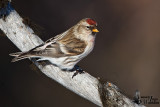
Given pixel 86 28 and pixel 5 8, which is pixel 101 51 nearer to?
pixel 86 28

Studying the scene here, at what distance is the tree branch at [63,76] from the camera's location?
2904 mm

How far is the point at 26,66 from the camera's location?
19.4ft

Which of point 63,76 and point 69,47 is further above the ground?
point 69,47

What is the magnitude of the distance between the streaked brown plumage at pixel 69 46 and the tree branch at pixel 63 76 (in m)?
0.09

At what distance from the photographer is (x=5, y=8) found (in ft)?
10.2

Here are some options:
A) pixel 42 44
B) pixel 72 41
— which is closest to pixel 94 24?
pixel 72 41

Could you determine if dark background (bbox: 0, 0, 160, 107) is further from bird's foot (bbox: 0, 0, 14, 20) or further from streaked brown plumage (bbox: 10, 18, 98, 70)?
bird's foot (bbox: 0, 0, 14, 20)

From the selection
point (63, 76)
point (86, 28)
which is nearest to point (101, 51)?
point (86, 28)

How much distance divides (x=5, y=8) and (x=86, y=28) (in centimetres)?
88

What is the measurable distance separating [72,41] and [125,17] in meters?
3.78

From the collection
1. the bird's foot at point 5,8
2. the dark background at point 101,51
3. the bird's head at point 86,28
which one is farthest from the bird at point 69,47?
the dark background at point 101,51

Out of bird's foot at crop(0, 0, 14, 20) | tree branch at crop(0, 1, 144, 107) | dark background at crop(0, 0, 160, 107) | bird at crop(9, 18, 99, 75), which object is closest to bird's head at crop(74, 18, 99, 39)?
bird at crop(9, 18, 99, 75)

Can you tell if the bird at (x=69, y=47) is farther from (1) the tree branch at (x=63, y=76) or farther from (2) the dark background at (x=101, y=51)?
(2) the dark background at (x=101, y=51)

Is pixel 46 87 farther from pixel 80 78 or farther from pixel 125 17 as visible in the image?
pixel 80 78
